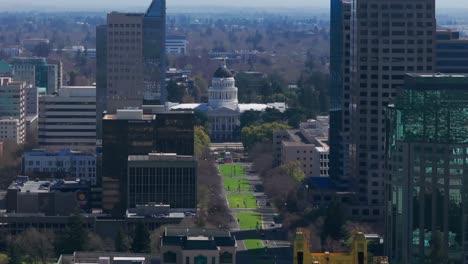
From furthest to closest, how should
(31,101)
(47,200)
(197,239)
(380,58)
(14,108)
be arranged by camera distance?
(31,101)
(14,108)
(47,200)
(380,58)
(197,239)

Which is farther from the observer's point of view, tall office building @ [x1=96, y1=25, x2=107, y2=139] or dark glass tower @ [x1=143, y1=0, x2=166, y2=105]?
tall office building @ [x1=96, y1=25, x2=107, y2=139]

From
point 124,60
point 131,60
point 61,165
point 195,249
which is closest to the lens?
point 195,249

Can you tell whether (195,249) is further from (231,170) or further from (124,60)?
(231,170)

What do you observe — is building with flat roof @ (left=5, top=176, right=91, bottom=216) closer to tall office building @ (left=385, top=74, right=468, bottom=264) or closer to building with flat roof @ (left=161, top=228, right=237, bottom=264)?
building with flat roof @ (left=161, top=228, right=237, bottom=264)

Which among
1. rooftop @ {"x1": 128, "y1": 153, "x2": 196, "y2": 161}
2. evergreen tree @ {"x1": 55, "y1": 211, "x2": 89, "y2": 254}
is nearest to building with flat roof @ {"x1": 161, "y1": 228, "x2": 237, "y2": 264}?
evergreen tree @ {"x1": 55, "y1": 211, "x2": 89, "y2": 254}

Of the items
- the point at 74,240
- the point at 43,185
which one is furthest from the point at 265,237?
the point at 43,185
